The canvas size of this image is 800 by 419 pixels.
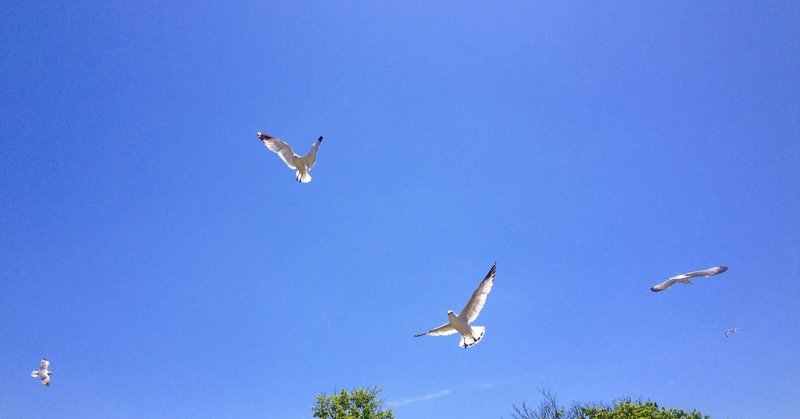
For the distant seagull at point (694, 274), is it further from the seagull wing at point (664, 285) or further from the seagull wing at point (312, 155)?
the seagull wing at point (312, 155)


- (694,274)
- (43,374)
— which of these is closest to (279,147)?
(694,274)

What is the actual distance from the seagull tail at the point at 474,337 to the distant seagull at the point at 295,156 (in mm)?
8447

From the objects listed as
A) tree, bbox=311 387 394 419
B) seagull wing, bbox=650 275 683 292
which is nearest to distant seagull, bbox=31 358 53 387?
tree, bbox=311 387 394 419

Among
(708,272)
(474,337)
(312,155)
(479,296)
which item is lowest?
(474,337)

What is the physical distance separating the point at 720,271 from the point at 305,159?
668 inches

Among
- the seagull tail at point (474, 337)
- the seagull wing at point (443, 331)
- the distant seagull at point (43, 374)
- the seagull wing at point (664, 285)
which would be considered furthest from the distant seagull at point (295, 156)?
the distant seagull at point (43, 374)

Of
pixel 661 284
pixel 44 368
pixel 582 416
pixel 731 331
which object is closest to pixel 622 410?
pixel 582 416

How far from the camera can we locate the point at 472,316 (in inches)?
574

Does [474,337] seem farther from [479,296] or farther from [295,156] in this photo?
[295,156]

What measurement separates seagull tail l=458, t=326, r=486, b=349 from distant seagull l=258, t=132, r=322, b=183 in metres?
8.45

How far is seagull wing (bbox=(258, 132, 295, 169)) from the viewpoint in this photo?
16.4 m

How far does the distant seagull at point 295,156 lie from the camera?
647 inches

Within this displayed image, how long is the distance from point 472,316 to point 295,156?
8894mm

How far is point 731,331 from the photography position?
21.7 meters
